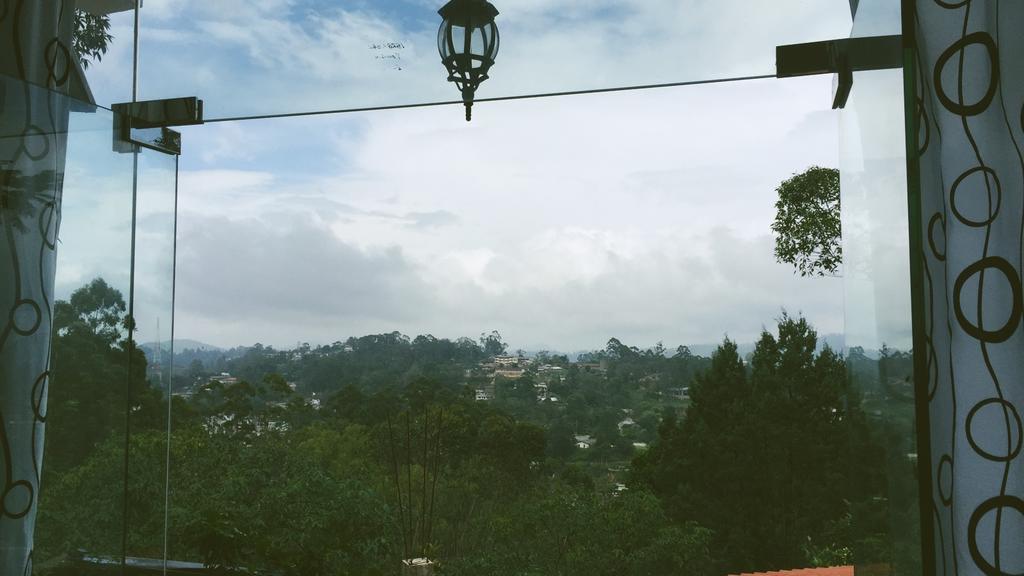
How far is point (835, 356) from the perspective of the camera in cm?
536

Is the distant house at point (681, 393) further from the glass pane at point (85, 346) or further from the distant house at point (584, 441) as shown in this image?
the glass pane at point (85, 346)

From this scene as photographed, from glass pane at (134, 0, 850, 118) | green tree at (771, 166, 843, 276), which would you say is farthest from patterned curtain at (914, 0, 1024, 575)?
green tree at (771, 166, 843, 276)

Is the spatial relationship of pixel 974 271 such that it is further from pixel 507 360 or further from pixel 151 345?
pixel 507 360

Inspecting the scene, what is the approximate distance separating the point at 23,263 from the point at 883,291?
139cm

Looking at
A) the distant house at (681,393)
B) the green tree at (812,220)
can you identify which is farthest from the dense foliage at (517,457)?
the green tree at (812,220)

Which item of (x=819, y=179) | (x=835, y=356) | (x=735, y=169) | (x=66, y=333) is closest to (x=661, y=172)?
(x=735, y=169)

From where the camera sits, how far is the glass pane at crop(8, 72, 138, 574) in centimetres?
136

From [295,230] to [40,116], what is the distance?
5192mm

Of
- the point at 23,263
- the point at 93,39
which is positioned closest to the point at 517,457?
the point at 93,39

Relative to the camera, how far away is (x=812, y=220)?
15.3ft

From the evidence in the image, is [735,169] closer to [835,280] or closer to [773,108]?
[773,108]

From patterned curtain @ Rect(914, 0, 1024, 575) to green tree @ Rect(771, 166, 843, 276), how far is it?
12.4 ft

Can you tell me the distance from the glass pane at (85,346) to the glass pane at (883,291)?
53.8 inches

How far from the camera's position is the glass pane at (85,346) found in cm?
136
